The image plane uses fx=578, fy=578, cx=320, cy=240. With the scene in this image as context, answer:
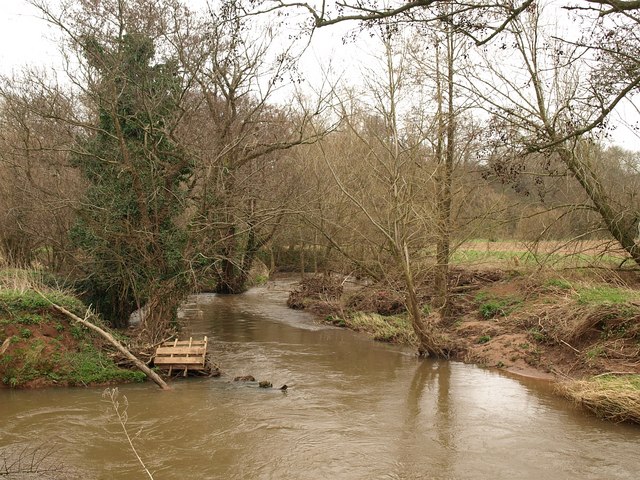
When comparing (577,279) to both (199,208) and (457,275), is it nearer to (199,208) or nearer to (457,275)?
(457,275)

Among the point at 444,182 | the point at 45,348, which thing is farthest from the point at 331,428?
the point at 444,182

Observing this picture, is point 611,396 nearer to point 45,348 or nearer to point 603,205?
point 603,205

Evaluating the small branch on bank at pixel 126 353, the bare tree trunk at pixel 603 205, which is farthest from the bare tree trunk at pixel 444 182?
the small branch on bank at pixel 126 353

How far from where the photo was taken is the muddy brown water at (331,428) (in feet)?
28.7

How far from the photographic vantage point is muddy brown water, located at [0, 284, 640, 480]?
8.75m

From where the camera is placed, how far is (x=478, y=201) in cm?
2172

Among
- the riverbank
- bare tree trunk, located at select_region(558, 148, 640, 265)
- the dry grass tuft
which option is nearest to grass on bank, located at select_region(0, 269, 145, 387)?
the riverbank

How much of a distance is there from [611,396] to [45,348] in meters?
11.8

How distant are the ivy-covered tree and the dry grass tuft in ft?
33.4

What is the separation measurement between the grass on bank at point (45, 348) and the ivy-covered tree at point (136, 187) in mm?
2120

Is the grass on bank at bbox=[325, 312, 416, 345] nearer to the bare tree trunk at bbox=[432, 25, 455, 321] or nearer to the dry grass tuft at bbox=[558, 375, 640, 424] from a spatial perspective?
the bare tree trunk at bbox=[432, 25, 455, 321]

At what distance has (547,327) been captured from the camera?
612 inches

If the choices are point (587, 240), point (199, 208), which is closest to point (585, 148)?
point (587, 240)

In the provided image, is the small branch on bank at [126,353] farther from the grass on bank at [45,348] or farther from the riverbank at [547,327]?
the riverbank at [547,327]
